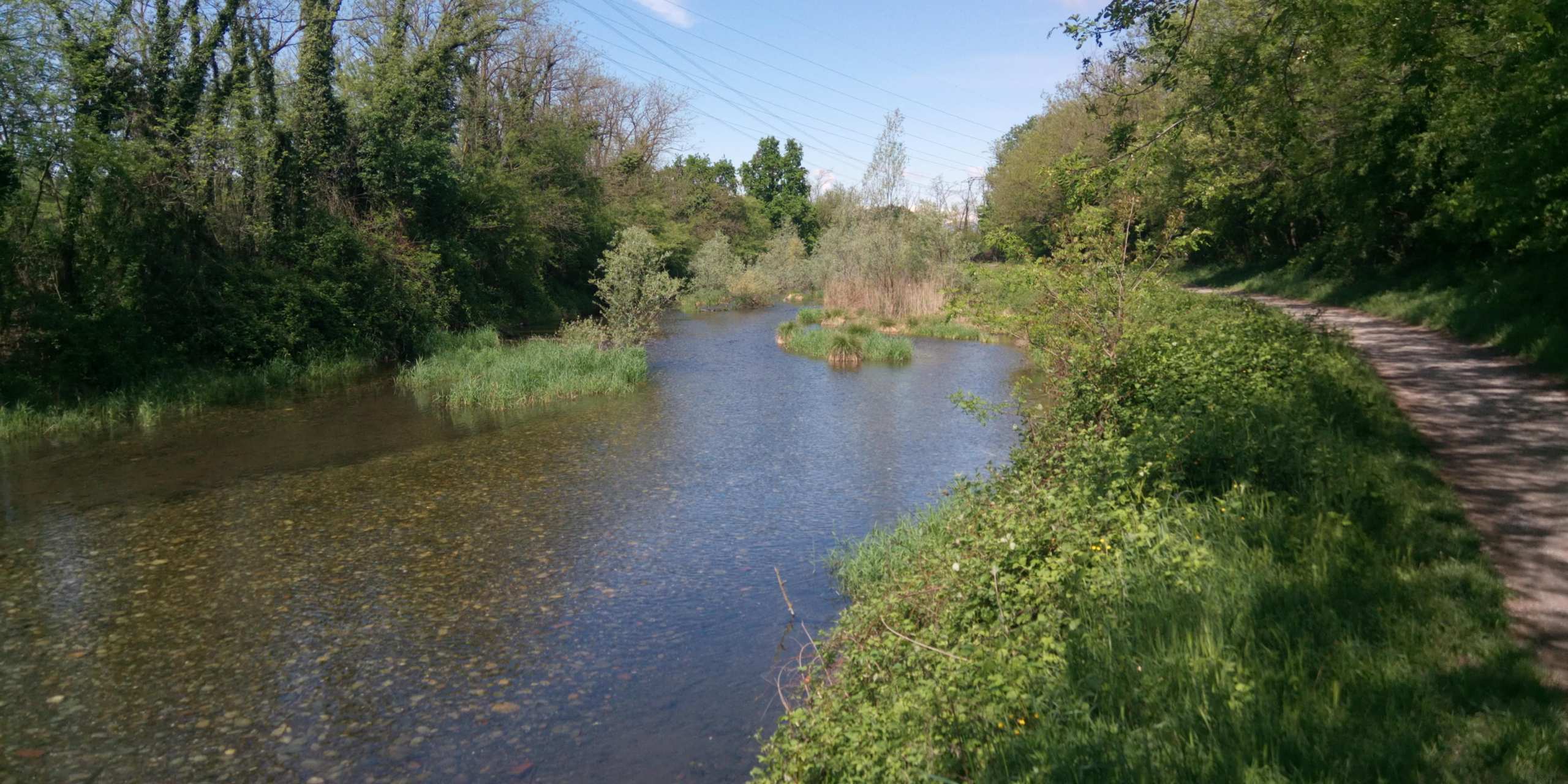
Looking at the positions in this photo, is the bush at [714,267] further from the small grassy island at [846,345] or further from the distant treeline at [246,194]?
the small grassy island at [846,345]

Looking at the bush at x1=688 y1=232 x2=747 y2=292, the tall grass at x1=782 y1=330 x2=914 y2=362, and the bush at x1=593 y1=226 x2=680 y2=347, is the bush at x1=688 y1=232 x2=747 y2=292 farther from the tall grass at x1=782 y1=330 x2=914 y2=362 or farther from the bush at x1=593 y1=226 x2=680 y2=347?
the bush at x1=593 y1=226 x2=680 y2=347

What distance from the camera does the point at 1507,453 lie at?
716 cm

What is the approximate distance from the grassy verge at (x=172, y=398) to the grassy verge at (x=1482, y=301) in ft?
65.5

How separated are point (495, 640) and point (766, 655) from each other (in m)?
2.14

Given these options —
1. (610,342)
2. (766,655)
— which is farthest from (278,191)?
(766,655)

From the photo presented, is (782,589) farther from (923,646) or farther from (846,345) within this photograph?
(846,345)

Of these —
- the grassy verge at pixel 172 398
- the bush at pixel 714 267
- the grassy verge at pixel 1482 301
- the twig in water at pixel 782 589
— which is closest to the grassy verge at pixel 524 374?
the grassy verge at pixel 172 398

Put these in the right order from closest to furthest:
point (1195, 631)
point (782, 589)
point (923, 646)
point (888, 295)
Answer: point (1195, 631), point (923, 646), point (782, 589), point (888, 295)

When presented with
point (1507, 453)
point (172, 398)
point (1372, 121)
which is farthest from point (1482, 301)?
point (172, 398)

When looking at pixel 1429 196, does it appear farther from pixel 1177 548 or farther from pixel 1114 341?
pixel 1177 548

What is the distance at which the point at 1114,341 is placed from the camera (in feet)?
31.1

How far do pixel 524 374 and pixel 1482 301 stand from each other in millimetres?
16493

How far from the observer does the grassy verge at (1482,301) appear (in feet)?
37.2

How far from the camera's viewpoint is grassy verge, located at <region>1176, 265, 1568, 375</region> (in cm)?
1135
